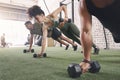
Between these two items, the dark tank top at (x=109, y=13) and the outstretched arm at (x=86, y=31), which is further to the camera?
the outstretched arm at (x=86, y=31)

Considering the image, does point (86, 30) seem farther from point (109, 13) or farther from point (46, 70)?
point (46, 70)

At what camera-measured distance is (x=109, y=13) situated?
3.79 ft

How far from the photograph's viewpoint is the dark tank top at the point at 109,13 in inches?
44.3

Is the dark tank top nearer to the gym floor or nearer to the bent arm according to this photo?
the bent arm

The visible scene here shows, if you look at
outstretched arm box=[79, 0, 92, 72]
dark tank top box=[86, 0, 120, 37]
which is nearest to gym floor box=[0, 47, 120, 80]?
outstretched arm box=[79, 0, 92, 72]

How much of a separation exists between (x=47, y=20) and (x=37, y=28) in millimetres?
932

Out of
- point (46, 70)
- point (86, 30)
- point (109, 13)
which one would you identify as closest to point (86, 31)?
point (86, 30)

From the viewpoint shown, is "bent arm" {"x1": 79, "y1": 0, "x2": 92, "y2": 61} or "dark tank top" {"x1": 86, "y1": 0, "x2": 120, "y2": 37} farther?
"bent arm" {"x1": 79, "y1": 0, "x2": 92, "y2": 61}

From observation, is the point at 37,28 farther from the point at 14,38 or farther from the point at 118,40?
the point at 14,38

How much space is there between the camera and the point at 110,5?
1.12 m

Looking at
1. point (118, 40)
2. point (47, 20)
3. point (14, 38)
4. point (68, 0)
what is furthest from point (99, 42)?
point (14, 38)

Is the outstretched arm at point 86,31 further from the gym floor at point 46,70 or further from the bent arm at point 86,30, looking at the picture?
the gym floor at point 46,70

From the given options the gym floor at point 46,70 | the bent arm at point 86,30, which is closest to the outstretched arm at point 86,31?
the bent arm at point 86,30

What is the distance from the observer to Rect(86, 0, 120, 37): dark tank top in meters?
1.12
